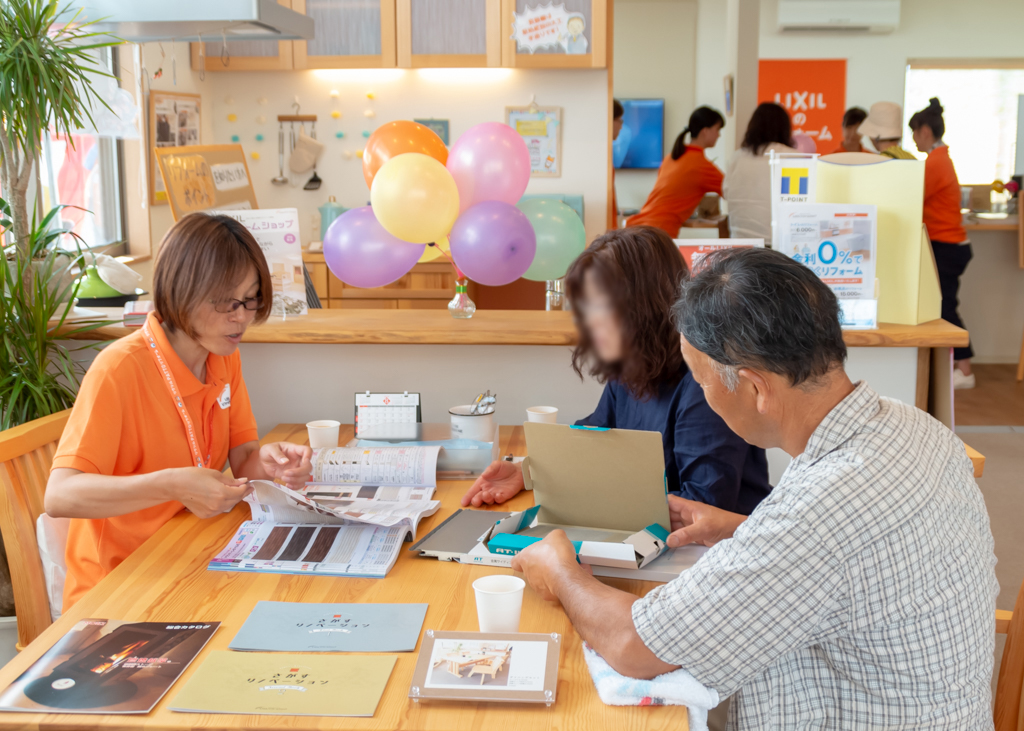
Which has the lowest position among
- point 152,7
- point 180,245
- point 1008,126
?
point 180,245

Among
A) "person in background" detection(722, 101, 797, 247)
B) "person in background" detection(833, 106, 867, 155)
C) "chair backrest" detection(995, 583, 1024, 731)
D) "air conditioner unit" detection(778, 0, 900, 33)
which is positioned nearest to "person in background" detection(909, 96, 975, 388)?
"person in background" detection(833, 106, 867, 155)

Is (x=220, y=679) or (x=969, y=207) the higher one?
(x=969, y=207)

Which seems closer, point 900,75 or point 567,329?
point 567,329

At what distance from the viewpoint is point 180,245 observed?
1.59 metres

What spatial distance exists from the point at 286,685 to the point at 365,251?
1.71 m

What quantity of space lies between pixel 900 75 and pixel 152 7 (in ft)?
23.5

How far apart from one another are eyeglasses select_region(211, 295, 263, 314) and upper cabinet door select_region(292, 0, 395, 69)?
3165 millimetres

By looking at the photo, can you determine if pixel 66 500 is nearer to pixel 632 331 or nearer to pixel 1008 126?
pixel 632 331

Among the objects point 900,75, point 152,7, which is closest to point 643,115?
point 900,75

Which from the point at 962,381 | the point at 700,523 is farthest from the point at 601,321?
the point at 962,381

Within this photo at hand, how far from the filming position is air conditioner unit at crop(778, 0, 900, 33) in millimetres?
7160

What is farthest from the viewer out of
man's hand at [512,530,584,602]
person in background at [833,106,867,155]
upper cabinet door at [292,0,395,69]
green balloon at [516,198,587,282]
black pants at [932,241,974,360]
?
person in background at [833,106,867,155]

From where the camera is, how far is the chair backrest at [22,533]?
1669 mm

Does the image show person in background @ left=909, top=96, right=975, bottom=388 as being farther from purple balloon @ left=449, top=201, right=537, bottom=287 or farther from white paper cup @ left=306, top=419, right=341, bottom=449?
white paper cup @ left=306, top=419, right=341, bottom=449
